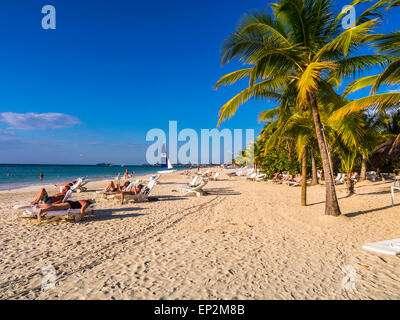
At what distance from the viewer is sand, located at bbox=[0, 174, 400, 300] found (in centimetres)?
262

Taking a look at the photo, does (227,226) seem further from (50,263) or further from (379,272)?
(50,263)

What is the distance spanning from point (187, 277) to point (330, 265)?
2.19m

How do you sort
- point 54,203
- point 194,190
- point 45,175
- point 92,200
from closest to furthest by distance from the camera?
point 54,203 → point 92,200 → point 194,190 → point 45,175

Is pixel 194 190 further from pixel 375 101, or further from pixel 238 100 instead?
pixel 375 101

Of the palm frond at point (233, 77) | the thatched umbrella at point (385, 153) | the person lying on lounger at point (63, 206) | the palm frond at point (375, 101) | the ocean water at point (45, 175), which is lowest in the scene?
the ocean water at point (45, 175)

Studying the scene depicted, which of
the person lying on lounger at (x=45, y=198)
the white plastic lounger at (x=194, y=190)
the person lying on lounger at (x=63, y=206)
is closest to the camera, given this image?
the person lying on lounger at (x=63, y=206)

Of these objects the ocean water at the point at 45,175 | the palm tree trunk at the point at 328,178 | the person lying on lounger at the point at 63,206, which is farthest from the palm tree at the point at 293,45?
the ocean water at the point at 45,175

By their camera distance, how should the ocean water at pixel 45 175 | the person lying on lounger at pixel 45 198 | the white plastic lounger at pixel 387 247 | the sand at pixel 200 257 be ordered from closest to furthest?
the sand at pixel 200 257 → the white plastic lounger at pixel 387 247 → the person lying on lounger at pixel 45 198 → the ocean water at pixel 45 175

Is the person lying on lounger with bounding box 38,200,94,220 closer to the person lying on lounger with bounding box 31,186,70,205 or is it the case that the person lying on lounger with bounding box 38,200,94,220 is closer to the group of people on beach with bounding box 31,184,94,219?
the group of people on beach with bounding box 31,184,94,219

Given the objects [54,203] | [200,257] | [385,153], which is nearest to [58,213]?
[54,203]

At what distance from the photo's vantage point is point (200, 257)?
3625 mm

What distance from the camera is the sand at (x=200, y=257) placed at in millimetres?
2621

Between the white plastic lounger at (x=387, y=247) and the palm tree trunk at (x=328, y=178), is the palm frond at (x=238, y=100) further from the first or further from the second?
the white plastic lounger at (x=387, y=247)

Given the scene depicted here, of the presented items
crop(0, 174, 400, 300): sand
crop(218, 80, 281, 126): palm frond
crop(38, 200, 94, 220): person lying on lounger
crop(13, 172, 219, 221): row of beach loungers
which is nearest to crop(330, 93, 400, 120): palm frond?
crop(218, 80, 281, 126): palm frond
